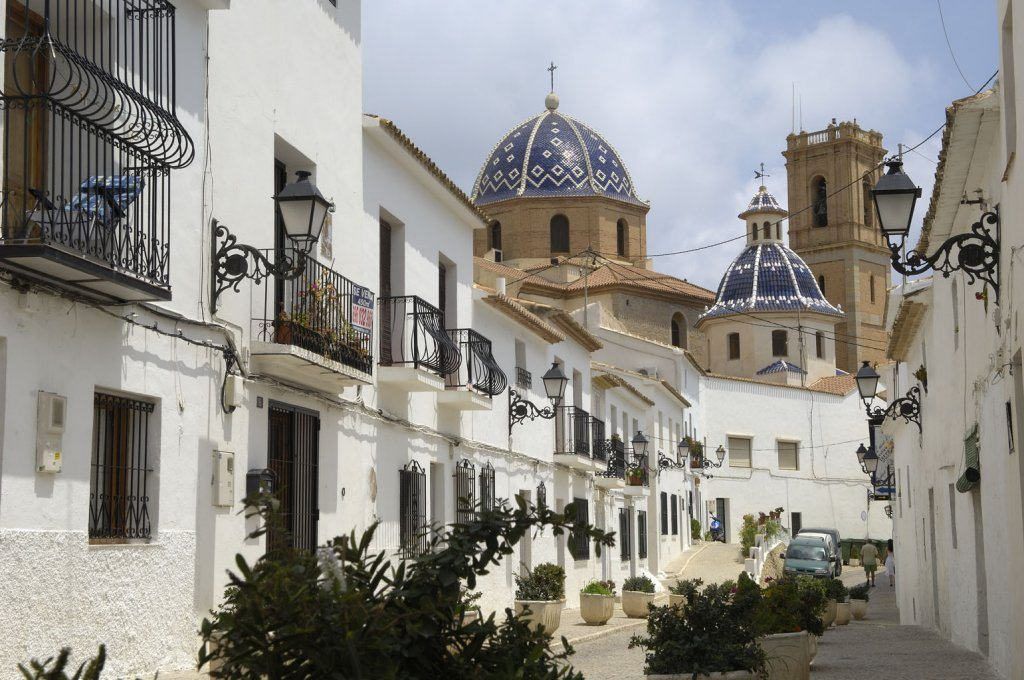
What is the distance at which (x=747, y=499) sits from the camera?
52.3 metres

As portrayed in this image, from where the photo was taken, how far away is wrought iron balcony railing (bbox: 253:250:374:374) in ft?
38.4

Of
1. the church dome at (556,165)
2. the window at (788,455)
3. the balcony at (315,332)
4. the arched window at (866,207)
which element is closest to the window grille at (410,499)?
the balcony at (315,332)

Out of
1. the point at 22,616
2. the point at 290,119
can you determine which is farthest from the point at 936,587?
the point at 22,616

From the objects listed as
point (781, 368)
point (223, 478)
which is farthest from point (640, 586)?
Result: point (781, 368)

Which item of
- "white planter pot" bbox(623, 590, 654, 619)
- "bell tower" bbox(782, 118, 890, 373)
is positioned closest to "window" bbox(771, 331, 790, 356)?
"bell tower" bbox(782, 118, 890, 373)

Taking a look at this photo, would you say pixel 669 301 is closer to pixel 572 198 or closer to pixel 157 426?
pixel 572 198

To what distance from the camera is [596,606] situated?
69.2 ft

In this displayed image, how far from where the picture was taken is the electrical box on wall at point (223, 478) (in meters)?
10.6

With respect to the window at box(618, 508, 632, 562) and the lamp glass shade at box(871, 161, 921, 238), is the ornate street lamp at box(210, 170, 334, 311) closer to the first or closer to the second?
the lamp glass shade at box(871, 161, 921, 238)

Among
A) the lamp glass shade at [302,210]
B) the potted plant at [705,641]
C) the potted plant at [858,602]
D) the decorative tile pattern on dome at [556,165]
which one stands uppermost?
the decorative tile pattern on dome at [556,165]

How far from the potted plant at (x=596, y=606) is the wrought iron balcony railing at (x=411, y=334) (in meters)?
6.58

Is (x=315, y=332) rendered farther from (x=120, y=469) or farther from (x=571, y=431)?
(x=571, y=431)

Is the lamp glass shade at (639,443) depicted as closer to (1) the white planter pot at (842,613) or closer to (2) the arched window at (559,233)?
(1) the white planter pot at (842,613)

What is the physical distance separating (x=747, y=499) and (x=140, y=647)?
44780 mm
